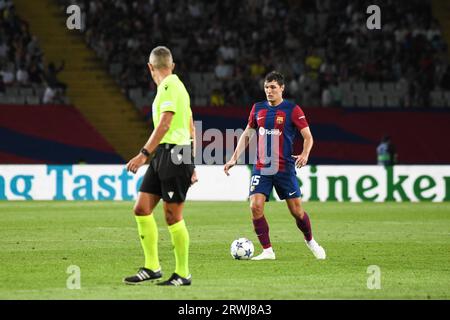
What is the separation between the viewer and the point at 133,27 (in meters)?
35.7

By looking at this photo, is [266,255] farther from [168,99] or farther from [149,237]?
[168,99]

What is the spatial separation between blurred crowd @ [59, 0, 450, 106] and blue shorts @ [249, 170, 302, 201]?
19065 mm

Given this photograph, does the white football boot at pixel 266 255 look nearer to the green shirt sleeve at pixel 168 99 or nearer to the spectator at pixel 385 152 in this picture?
the green shirt sleeve at pixel 168 99

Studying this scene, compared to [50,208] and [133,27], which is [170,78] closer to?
[50,208]

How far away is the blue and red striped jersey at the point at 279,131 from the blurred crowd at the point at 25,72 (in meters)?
20.4

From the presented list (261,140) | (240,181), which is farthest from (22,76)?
(261,140)

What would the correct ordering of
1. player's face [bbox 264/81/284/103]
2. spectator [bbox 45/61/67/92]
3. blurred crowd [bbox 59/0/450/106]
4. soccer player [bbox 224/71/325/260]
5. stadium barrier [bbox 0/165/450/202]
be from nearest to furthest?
player's face [bbox 264/81/284/103] → soccer player [bbox 224/71/325/260] → stadium barrier [bbox 0/165/450/202] → blurred crowd [bbox 59/0/450/106] → spectator [bbox 45/61/67/92]

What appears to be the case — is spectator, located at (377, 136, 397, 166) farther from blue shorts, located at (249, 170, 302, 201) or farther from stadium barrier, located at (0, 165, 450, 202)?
blue shorts, located at (249, 170, 302, 201)

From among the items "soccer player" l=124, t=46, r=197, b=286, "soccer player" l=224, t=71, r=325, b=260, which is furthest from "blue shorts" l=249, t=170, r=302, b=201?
"soccer player" l=124, t=46, r=197, b=286

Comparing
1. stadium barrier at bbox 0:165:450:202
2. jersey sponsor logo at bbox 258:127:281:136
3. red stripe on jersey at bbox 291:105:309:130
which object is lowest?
stadium barrier at bbox 0:165:450:202

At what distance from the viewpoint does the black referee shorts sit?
11.0m
